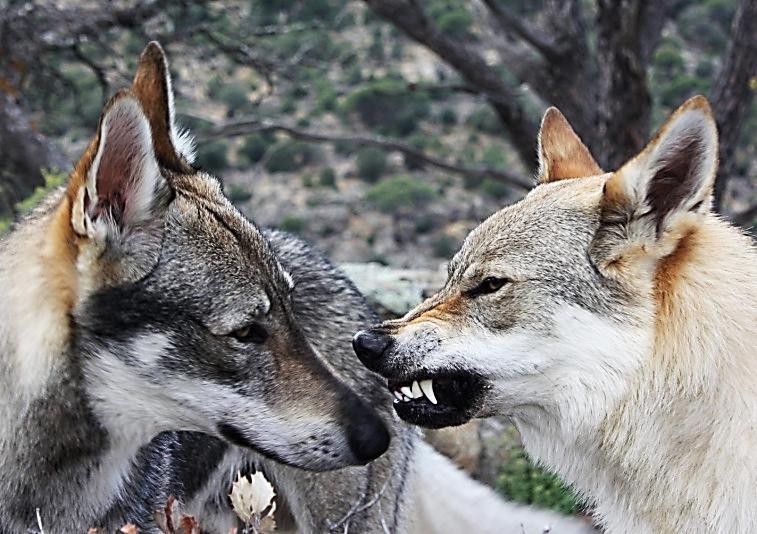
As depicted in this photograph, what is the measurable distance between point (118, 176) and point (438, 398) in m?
1.44

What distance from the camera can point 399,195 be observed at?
98.1 feet

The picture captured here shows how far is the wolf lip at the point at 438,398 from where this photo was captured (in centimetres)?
375

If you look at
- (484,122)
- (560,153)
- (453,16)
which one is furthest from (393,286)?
(484,122)

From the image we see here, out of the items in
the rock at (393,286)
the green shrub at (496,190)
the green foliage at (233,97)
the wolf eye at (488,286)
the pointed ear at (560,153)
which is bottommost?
the green shrub at (496,190)

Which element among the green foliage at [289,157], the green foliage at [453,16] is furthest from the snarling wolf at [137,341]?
the green foliage at [289,157]

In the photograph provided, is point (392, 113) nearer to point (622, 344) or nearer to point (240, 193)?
point (240, 193)

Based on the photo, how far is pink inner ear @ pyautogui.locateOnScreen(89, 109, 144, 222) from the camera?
341 cm

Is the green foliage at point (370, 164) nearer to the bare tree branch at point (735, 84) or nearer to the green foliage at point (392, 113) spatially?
the green foliage at point (392, 113)

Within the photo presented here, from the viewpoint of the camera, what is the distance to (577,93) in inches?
426

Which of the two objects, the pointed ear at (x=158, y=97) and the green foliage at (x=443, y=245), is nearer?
the pointed ear at (x=158, y=97)

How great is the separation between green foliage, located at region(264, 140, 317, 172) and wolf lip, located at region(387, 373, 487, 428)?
2852 cm

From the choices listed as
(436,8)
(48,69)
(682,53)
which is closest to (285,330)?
(48,69)

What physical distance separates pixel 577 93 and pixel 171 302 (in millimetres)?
8005

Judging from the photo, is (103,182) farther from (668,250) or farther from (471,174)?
(471,174)
